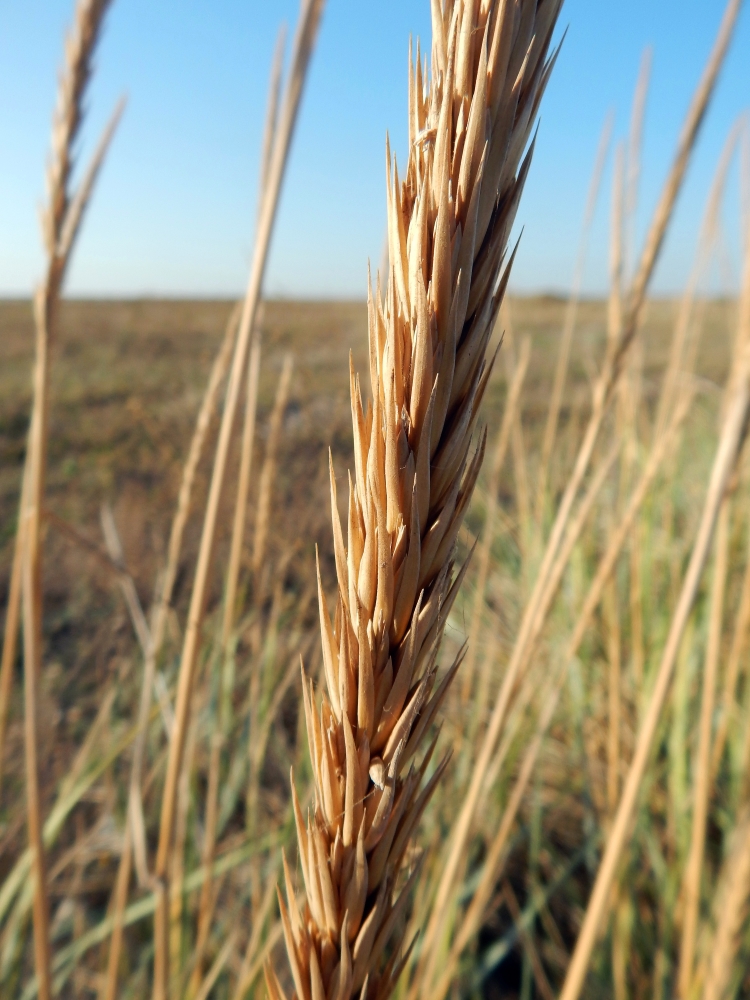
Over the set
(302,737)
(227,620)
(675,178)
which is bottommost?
(302,737)

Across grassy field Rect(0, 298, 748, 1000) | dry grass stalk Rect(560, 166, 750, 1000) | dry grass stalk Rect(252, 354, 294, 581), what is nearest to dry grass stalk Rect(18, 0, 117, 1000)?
grassy field Rect(0, 298, 748, 1000)

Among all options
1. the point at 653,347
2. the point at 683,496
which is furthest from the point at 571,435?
the point at 653,347

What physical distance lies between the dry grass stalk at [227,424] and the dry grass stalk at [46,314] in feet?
0.28

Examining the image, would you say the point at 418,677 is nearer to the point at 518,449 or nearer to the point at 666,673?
the point at 666,673

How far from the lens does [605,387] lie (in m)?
0.55

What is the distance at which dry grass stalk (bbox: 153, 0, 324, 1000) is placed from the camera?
16.5 inches

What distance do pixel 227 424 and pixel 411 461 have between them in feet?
1.00

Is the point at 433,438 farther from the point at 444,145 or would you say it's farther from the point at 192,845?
the point at 192,845

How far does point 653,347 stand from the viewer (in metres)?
7.71

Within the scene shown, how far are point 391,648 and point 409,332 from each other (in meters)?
0.09

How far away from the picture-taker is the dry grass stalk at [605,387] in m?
0.47

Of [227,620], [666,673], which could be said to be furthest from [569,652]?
[227,620]

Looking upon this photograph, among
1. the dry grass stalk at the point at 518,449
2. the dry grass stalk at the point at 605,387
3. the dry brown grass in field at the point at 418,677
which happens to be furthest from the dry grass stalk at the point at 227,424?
the dry grass stalk at the point at 518,449

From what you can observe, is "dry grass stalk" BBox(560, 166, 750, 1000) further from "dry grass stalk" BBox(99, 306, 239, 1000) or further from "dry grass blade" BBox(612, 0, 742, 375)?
"dry grass stalk" BBox(99, 306, 239, 1000)
